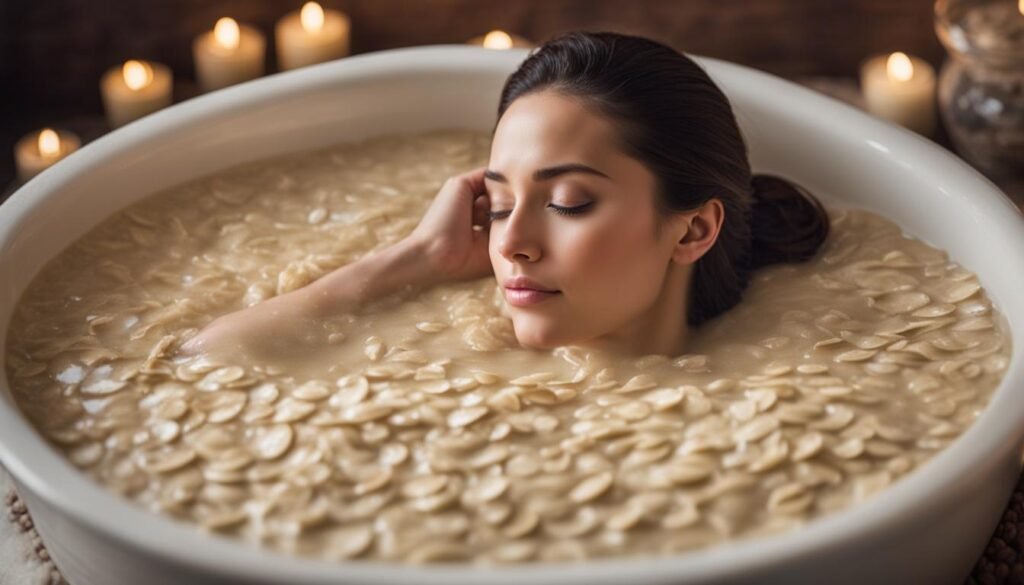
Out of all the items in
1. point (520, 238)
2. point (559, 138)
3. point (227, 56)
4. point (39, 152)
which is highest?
point (559, 138)

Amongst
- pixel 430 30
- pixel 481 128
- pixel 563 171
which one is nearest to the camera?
pixel 563 171

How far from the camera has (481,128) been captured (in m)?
2.79

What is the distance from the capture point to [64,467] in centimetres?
173

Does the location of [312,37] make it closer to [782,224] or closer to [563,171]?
[782,224]

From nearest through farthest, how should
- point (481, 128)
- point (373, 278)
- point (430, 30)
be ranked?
point (373, 278) → point (481, 128) → point (430, 30)

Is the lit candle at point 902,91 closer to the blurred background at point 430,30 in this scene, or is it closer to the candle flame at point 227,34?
the blurred background at point 430,30

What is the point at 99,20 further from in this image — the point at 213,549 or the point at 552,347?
the point at 213,549

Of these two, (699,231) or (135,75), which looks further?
(135,75)

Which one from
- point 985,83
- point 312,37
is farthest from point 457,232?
point 985,83

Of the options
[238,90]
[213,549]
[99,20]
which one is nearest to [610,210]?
[213,549]

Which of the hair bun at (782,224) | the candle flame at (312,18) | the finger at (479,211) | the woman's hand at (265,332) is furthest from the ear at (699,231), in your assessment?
the candle flame at (312,18)

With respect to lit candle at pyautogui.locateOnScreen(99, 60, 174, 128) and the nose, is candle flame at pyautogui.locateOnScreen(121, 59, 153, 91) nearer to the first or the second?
lit candle at pyautogui.locateOnScreen(99, 60, 174, 128)

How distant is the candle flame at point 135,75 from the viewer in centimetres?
337

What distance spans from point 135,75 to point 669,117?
69.8 inches
